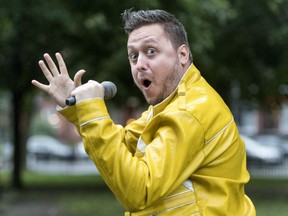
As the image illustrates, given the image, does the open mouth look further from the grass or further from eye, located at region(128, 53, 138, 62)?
the grass

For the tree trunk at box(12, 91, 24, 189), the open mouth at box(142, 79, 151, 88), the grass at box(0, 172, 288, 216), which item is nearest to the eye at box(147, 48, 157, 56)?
the open mouth at box(142, 79, 151, 88)

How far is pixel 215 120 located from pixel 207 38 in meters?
9.12

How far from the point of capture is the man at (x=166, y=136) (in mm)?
1952

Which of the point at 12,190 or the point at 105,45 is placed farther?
the point at 12,190

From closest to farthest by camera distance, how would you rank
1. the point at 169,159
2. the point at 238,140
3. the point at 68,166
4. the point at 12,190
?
the point at 169,159 → the point at 238,140 → the point at 12,190 → the point at 68,166

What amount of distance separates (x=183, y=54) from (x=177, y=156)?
50cm

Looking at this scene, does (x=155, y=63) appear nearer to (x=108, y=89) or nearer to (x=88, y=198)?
(x=108, y=89)


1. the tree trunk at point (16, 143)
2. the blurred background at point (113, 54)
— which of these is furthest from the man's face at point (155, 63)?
the tree trunk at point (16, 143)

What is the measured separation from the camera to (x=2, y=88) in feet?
52.0

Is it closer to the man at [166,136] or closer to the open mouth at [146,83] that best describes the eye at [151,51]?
the man at [166,136]

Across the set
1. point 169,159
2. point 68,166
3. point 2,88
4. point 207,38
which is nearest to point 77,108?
point 169,159

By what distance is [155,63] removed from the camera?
2207 millimetres

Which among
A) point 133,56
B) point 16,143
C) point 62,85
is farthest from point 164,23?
point 16,143

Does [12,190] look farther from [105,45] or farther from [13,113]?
[105,45]
